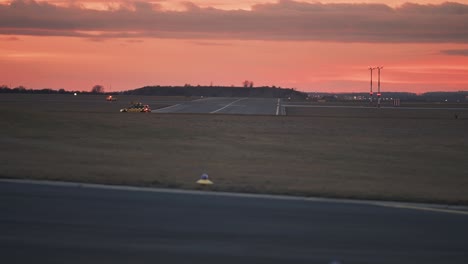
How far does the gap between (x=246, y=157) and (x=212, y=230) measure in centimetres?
1392

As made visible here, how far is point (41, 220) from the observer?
10.1 m

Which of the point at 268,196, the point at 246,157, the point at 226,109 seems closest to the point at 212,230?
the point at 268,196

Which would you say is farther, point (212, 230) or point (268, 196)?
point (268, 196)

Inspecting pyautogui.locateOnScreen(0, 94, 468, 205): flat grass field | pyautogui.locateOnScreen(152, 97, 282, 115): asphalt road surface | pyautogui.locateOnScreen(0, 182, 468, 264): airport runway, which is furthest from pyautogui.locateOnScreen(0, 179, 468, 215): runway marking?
pyautogui.locateOnScreen(152, 97, 282, 115): asphalt road surface

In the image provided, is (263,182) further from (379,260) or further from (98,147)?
(98,147)

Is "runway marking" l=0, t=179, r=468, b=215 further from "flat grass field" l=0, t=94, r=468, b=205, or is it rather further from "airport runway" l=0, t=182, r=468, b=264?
"flat grass field" l=0, t=94, r=468, b=205

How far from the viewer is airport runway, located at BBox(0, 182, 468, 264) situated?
8219 mm

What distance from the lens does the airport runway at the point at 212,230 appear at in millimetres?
8219

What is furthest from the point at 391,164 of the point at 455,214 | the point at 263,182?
the point at 455,214

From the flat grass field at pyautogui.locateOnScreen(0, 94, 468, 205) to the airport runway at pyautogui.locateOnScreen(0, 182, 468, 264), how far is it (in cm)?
245

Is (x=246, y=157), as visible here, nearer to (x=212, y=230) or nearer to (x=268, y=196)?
(x=268, y=196)

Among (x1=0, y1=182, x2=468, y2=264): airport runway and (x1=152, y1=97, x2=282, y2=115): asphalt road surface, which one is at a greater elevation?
(x1=152, y1=97, x2=282, y2=115): asphalt road surface

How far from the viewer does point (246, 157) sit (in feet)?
77.4

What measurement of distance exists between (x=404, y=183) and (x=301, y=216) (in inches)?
286
